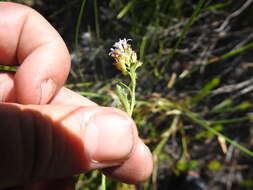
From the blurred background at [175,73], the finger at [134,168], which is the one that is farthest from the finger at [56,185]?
the blurred background at [175,73]

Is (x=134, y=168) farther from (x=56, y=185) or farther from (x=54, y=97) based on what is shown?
(x=54, y=97)

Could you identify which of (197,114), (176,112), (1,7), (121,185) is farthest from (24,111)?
(197,114)

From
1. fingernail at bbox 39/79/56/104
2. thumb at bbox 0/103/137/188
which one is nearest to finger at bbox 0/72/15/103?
fingernail at bbox 39/79/56/104

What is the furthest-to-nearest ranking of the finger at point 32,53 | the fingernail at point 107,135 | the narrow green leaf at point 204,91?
the narrow green leaf at point 204,91 < the finger at point 32,53 < the fingernail at point 107,135

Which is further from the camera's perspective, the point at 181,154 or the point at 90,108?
the point at 181,154

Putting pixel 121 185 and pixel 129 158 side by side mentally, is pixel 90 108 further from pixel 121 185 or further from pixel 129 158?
pixel 121 185

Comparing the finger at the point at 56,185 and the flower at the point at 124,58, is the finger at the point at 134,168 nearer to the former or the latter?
the finger at the point at 56,185

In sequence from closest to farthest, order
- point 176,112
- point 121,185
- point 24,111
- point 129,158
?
1. point 24,111
2. point 129,158
3. point 121,185
4. point 176,112
